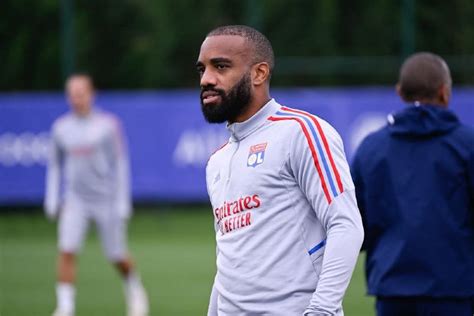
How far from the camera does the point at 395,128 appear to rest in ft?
22.5

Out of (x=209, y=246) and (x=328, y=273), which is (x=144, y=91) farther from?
(x=328, y=273)

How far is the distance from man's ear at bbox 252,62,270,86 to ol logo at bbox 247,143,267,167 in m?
0.30

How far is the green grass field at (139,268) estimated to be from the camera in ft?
42.9

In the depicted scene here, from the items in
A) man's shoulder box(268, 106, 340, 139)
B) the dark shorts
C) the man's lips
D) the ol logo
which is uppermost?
the man's lips

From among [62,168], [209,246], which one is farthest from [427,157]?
[209,246]

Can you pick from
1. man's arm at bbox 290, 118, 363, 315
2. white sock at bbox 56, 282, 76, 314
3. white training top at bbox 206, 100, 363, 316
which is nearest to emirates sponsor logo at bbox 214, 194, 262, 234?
white training top at bbox 206, 100, 363, 316

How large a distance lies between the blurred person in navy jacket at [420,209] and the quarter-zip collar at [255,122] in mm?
1515

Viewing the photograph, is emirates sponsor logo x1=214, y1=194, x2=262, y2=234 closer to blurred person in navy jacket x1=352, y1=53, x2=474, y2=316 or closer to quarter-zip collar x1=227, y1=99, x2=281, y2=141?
quarter-zip collar x1=227, y1=99, x2=281, y2=141

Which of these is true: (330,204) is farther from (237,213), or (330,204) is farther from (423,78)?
(423,78)

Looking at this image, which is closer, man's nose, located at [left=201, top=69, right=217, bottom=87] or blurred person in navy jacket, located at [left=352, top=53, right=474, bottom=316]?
man's nose, located at [left=201, top=69, right=217, bottom=87]

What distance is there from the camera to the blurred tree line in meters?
24.3

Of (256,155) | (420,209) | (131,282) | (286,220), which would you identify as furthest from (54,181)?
(286,220)

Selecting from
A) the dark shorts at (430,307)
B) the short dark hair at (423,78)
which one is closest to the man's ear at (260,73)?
the short dark hair at (423,78)

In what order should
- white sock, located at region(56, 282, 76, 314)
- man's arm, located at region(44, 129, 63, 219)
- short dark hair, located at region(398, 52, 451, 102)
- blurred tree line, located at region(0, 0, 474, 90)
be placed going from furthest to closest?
blurred tree line, located at region(0, 0, 474, 90)
man's arm, located at region(44, 129, 63, 219)
white sock, located at region(56, 282, 76, 314)
short dark hair, located at region(398, 52, 451, 102)
